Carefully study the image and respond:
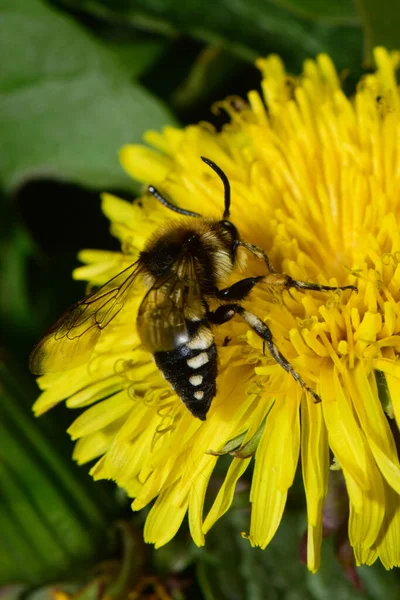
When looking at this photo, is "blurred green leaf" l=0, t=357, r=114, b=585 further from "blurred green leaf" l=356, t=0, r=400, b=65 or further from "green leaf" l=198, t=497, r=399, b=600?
"blurred green leaf" l=356, t=0, r=400, b=65

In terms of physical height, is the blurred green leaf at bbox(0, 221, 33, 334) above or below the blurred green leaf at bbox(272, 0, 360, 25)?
below

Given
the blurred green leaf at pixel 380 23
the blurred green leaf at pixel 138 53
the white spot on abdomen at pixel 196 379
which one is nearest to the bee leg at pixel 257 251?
the white spot on abdomen at pixel 196 379

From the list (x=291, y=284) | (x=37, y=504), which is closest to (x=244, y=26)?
(x=291, y=284)

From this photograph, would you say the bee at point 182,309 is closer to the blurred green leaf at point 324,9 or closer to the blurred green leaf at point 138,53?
the blurred green leaf at point 324,9

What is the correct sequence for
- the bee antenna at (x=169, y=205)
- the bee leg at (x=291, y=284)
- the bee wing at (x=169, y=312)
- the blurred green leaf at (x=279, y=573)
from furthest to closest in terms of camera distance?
the blurred green leaf at (x=279, y=573) < the bee antenna at (x=169, y=205) < the bee leg at (x=291, y=284) < the bee wing at (x=169, y=312)

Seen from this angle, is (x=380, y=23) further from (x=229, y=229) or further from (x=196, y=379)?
(x=196, y=379)

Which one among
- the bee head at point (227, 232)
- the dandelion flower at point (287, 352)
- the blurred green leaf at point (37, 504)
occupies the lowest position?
the blurred green leaf at point (37, 504)

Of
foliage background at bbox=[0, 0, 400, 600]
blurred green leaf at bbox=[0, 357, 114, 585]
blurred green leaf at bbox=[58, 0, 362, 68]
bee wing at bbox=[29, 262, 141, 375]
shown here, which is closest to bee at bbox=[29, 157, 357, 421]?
bee wing at bbox=[29, 262, 141, 375]
